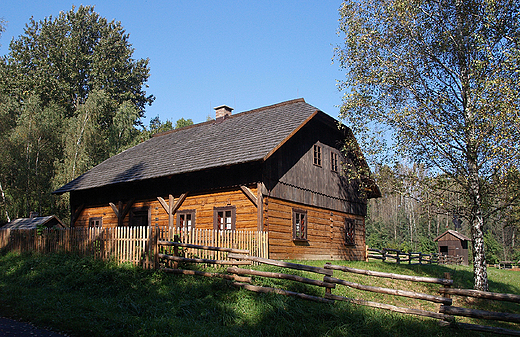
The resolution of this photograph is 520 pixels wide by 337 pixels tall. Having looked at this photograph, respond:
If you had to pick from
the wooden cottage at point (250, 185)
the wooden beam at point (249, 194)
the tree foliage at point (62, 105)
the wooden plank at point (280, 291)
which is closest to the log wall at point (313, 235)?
the wooden cottage at point (250, 185)

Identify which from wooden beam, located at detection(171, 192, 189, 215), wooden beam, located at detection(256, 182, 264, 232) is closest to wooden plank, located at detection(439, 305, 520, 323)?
wooden beam, located at detection(256, 182, 264, 232)

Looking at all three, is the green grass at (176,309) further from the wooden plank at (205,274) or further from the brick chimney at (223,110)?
the brick chimney at (223,110)

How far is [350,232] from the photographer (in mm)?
23984

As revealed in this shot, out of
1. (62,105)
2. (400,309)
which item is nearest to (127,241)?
(400,309)

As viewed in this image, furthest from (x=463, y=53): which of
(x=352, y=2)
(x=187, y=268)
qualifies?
(x=187, y=268)

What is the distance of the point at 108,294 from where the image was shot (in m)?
10.3

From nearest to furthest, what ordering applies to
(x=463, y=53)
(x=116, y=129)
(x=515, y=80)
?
(x=515, y=80) → (x=463, y=53) → (x=116, y=129)

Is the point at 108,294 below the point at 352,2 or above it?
below

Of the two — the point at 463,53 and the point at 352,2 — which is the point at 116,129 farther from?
the point at 463,53

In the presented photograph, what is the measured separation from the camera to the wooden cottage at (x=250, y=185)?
1759 centimetres

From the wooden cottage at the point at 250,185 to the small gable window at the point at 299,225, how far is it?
4cm

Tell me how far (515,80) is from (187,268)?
12966 mm

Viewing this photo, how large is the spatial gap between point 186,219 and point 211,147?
11.8 feet

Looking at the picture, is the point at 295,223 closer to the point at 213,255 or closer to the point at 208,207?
the point at 208,207
